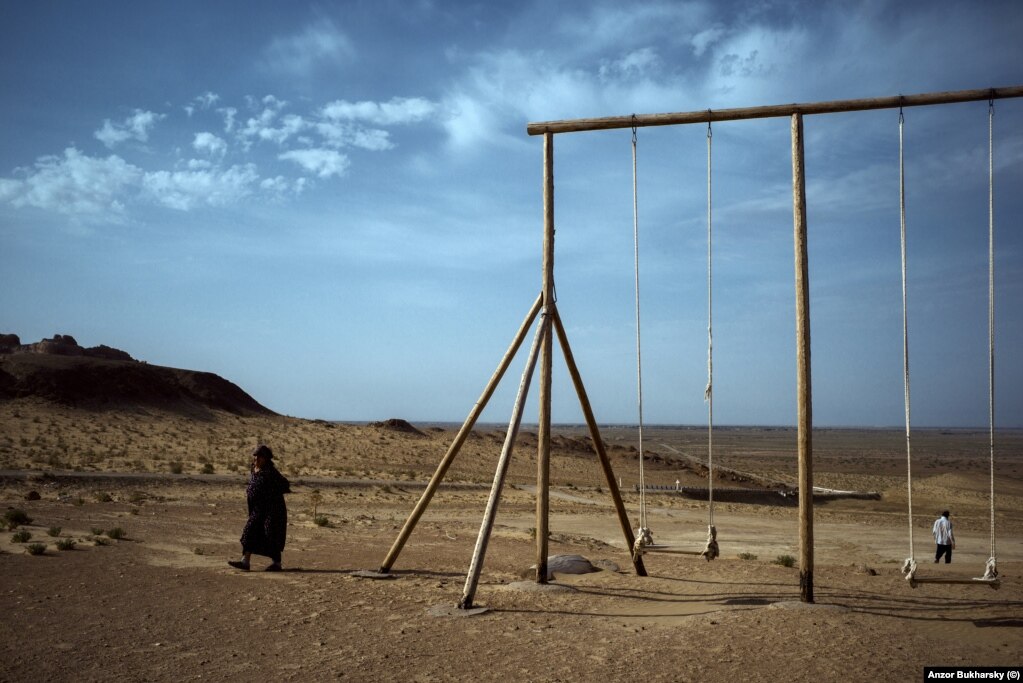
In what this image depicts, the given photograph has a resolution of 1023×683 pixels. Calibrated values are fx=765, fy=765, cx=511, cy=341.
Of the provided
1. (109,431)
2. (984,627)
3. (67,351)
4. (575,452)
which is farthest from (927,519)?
(67,351)

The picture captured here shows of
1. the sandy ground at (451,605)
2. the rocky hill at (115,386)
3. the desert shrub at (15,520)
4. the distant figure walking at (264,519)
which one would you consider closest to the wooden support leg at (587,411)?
the sandy ground at (451,605)

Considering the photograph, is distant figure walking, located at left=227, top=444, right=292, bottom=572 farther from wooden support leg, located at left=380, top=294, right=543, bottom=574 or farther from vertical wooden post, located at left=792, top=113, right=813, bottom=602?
vertical wooden post, located at left=792, top=113, right=813, bottom=602

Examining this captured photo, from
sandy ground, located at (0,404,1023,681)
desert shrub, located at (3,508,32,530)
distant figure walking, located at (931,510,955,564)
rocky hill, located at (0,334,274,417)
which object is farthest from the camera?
rocky hill, located at (0,334,274,417)

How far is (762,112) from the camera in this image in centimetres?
939

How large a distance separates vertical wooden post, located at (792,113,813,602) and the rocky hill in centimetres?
5184

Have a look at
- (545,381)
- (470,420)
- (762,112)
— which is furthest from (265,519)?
(762,112)

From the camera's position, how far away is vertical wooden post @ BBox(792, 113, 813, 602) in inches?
339

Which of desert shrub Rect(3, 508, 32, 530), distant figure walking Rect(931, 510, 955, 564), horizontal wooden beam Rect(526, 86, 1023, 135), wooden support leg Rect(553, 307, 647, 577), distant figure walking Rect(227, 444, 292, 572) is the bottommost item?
distant figure walking Rect(931, 510, 955, 564)

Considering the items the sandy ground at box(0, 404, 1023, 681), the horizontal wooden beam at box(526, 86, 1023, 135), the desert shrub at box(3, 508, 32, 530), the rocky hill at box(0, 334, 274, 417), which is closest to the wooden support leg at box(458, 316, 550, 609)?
the sandy ground at box(0, 404, 1023, 681)

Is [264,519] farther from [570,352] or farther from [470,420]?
[570,352]

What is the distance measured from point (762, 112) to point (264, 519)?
335 inches

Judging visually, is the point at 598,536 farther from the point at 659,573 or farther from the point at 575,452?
the point at 575,452

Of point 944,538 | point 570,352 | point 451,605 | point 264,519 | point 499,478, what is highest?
point 570,352

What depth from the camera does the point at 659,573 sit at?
1134 cm
